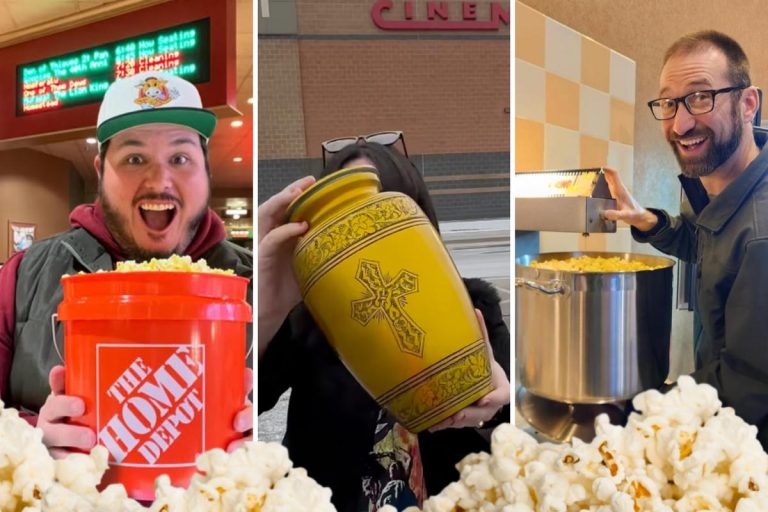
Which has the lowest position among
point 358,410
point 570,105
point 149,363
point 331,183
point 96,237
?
point 358,410

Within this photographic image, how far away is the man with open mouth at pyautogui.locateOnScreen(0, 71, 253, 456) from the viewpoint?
1.45 meters

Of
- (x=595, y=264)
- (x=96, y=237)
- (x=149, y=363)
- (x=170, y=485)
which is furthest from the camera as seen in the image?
(x=595, y=264)

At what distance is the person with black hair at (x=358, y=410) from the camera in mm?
1529

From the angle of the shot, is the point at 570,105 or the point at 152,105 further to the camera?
the point at 570,105

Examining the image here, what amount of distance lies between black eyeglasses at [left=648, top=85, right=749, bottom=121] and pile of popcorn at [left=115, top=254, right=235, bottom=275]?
47.1 inches

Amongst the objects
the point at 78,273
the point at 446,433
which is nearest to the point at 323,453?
the point at 446,433

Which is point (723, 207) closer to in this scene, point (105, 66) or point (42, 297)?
point (105, 66)

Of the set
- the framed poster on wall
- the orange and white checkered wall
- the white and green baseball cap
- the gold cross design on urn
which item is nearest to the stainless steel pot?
the orange and white checkered wall

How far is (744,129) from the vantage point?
5.09 ft

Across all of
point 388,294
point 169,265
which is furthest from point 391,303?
point 169,265

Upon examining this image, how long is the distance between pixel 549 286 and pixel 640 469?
0.55 metres

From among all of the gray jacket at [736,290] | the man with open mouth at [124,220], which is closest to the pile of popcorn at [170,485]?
the man with open mouth at [124,220]

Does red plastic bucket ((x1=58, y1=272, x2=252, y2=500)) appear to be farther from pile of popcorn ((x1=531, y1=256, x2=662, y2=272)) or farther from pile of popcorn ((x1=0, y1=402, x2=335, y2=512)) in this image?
pile of popcorn ((x1=531, y1=256, x2=662, y2=272))

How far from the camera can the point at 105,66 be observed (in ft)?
4.91
